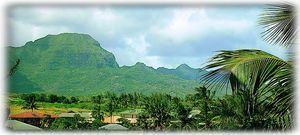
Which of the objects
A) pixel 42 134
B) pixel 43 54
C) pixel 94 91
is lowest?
pixel 42 134

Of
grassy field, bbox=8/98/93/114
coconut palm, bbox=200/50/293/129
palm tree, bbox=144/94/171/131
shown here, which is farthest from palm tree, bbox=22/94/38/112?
coconut palm, bbox=200/50/293/129

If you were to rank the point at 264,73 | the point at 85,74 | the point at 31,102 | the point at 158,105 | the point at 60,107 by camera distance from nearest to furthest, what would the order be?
the point at 264,73 → the point at 31,102 → the point at 60,107 → the point at 158,105 → the point at 85,74

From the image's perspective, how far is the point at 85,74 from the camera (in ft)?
20.7

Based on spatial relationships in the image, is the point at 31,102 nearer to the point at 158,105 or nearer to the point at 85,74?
the point at 85,74

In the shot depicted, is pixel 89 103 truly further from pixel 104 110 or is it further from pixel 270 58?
pixel 270 58

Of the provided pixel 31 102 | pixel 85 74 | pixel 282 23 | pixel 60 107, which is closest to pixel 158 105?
pixel 85 74

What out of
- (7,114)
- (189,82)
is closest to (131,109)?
(189,82)

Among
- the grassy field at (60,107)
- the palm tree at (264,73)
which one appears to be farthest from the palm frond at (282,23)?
the grassy field at (60,107)

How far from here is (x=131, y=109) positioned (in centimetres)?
625

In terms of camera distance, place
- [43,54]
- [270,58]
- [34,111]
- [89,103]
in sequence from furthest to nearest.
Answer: [43,54] < [89,103] < [34,111] < [270,58]

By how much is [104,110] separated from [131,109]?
62 cm

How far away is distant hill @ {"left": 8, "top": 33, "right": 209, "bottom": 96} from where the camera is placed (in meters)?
4.89

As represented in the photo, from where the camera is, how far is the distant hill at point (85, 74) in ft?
16.1

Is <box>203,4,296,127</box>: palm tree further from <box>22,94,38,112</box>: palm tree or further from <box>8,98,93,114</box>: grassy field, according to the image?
<box>8,98,93,114</box>: grassy field
